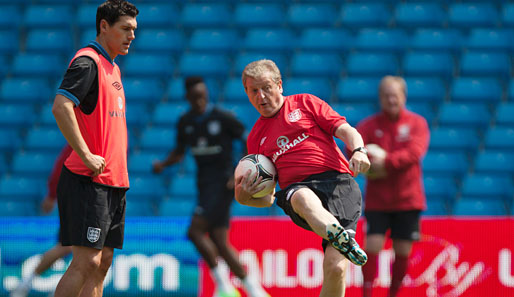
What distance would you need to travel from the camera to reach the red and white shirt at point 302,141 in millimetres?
4223

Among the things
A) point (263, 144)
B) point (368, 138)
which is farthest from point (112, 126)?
point (368, 138)

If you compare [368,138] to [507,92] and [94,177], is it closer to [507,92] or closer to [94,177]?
[94,177]

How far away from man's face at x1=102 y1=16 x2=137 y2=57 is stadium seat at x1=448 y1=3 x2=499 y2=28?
28.0 ft

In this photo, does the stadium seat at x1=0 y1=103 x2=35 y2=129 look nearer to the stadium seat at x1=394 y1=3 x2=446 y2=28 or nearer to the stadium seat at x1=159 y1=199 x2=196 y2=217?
the stadium seat at x1=159 y1=199 x2=196 y2=217

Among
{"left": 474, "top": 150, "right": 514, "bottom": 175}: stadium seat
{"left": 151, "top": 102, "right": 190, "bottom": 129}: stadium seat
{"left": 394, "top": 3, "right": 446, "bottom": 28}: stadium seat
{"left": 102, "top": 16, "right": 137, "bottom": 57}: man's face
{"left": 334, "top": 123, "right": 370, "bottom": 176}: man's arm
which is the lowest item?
{"left": 334, "top": 123, "right": 370, "bottom": 176}: man's arm

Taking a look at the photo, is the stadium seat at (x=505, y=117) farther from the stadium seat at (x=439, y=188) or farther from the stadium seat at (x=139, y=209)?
the stadium seat at (x=139, y=209)

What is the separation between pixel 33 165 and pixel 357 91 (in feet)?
16.4

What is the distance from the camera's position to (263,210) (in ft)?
30.6

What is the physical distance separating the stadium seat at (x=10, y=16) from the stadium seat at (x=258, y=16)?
3979mm

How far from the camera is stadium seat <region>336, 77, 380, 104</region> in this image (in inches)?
413

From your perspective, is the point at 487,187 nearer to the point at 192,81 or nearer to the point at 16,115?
the point at 192,81

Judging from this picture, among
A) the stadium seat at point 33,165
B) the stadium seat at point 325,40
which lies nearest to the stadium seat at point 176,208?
the stadium seat at point 33,165

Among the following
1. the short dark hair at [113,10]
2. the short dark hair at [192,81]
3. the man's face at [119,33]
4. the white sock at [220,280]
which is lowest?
the white sock at [220,280]

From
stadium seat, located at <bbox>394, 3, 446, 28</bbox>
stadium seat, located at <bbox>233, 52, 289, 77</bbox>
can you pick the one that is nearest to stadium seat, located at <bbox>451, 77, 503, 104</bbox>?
stadium seat, located at <bbox>394, 3, 446, 28</bbox>
